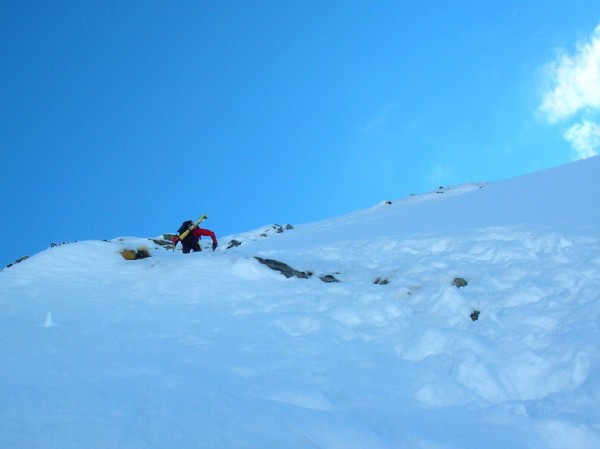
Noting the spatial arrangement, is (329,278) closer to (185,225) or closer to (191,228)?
(191,228)

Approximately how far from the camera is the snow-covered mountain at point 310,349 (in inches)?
171

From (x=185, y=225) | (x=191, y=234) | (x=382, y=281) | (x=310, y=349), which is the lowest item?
(x=310, y=349)

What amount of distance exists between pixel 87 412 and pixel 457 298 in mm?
5640

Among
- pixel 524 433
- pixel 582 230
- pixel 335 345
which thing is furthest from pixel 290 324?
pixel 582 230

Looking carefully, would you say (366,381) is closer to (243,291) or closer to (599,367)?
(599,367)

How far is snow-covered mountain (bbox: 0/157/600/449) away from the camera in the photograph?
4.35 metres

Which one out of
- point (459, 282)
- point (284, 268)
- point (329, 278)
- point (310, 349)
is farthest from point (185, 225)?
point (310, 349)

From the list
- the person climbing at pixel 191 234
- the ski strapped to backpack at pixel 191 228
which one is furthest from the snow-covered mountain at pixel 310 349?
the person climbing at pixel 191 234

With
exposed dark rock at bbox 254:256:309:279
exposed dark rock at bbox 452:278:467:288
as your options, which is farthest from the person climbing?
exposed dark rock at bbox 452:278:467:288

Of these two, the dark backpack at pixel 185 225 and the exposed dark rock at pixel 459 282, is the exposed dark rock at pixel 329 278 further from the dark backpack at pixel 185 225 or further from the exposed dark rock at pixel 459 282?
the dark backpack at pixel 185 225

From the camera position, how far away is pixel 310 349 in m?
6.41

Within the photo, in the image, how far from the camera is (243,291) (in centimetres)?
923

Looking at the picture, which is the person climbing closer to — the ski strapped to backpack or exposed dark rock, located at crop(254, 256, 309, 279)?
the ski strapped to backpack

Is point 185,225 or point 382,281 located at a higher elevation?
point 185,225
